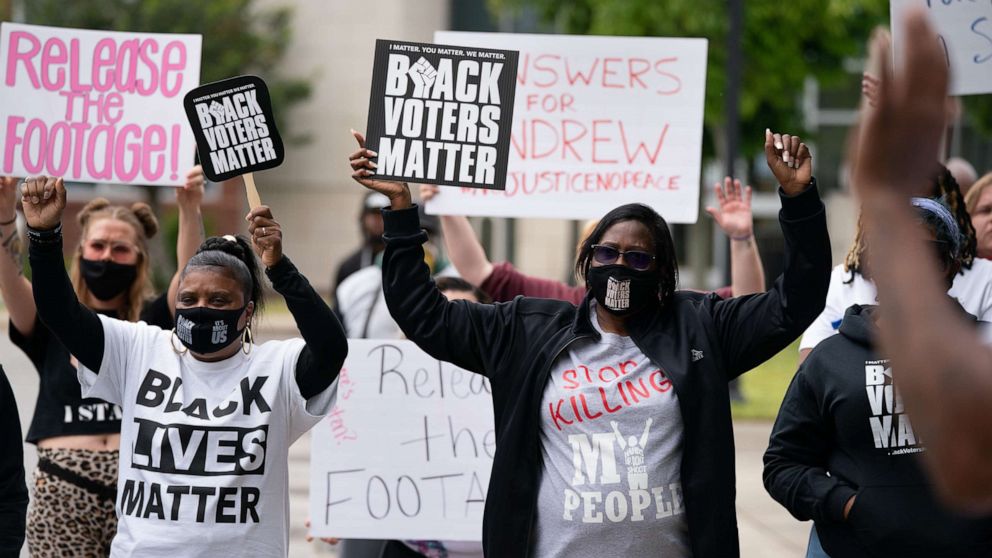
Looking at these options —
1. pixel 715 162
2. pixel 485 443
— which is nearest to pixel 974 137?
pixel 715 162

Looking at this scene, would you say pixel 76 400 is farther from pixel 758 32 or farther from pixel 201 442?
pixel 758 32

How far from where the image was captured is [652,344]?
10.8 feet

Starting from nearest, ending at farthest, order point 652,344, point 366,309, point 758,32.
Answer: point 652,344 < point 366,309 < point 758,32

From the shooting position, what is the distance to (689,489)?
316 centimetres

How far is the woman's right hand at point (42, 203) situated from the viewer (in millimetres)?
3453

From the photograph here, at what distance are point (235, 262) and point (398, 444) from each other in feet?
4.37

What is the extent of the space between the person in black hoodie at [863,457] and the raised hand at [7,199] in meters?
2.56

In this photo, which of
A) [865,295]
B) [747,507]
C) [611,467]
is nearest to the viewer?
[611,467]

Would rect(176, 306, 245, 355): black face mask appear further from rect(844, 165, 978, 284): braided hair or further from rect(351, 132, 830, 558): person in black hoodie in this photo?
rect(844, 165, 978, 284): braided hair

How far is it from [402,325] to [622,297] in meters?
0.62

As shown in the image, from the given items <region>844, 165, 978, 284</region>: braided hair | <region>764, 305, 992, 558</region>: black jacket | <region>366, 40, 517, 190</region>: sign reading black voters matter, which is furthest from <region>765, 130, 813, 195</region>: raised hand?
<region>366, 40, 517, 190</region>: sign reading black voters matter

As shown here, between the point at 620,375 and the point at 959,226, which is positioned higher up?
the point at 959,226

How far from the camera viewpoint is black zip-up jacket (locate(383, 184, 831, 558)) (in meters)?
3.16

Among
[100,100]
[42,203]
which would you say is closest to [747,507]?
[100,100]
